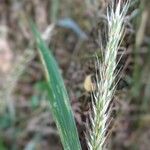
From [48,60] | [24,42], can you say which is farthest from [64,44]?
[48,60]

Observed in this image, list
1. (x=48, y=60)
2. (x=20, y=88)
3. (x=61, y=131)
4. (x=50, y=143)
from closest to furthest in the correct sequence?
(x=61, y=131)
(x=48, y=60)
(x=50, y=143)
(x=20, y=88)

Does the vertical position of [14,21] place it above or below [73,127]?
below

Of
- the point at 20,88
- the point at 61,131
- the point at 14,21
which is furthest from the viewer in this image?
the point at 14,21

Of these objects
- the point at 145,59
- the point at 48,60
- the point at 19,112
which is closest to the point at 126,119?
the point at 145,59

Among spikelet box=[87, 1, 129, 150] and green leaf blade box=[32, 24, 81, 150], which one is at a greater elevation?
spikelet box=[87, 1, 129, 150]

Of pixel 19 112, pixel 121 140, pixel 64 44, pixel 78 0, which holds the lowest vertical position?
pixel 121 140

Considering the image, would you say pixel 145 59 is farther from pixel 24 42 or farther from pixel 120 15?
pixel 120 15

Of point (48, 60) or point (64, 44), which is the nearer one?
point (48, 60)

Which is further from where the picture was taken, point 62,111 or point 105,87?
point 62,111

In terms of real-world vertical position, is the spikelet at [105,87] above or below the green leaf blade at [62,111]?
above

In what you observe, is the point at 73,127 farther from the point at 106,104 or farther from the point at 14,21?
the point at 14,21
